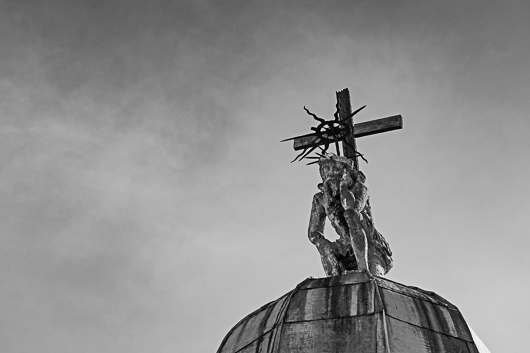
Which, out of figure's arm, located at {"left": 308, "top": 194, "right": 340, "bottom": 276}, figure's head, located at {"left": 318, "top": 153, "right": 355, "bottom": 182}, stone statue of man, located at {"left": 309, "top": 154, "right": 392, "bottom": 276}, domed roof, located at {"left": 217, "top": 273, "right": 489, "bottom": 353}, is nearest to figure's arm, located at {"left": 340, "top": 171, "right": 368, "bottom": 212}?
A: stone statue of man, located at {"left": 309, "top": 154, "right": 392, "bottom": 276}

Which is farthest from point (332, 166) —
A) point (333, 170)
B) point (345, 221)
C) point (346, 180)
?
point (345, 221)

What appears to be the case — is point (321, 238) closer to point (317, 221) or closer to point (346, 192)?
point (317, 221)

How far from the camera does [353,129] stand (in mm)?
24828

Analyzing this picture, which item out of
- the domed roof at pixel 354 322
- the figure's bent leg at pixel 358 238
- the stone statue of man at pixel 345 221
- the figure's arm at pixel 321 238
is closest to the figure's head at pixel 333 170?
the stone statue of man at pixel 345 221

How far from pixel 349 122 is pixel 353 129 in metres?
0.19

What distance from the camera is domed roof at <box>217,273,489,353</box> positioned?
18516mm

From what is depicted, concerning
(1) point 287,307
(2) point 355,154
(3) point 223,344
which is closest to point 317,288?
(1) point 287,307

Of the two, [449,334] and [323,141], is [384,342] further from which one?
[323,141]

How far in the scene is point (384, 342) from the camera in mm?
18266

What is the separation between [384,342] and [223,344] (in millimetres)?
3719

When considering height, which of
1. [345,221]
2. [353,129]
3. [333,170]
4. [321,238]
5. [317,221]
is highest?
[353,129]

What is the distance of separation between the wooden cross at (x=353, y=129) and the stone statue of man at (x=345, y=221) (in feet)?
2.16

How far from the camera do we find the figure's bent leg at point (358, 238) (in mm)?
21686

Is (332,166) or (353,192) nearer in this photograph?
(353,192)
